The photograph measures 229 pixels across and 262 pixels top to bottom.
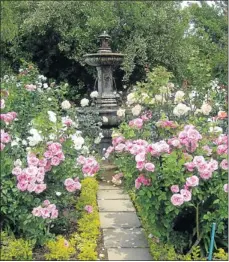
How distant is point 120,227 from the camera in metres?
3.36

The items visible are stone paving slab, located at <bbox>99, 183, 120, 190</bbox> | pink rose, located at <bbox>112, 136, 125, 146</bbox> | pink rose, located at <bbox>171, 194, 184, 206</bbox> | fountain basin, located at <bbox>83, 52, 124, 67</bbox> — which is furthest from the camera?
fountain basin, located at <bbox>83, 52, 124, 67</bbox>

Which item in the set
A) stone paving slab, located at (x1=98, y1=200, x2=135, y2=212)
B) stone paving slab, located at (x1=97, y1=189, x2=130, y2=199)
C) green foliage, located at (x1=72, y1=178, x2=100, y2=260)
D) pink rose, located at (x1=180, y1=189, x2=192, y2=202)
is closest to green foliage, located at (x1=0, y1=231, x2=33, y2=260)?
green foliage, located at (x1=72, y1=178, x2=100, y2=260)

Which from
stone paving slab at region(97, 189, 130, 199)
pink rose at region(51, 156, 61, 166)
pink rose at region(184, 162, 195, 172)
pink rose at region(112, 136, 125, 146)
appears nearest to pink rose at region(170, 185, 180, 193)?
pink rose at region(184, 162, 195, 172)

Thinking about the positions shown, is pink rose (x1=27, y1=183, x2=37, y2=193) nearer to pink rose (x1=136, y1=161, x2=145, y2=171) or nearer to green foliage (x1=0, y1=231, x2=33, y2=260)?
green foliage (x1=0, y1=231, x2=33, y2=260)

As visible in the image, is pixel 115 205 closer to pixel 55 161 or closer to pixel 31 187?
pixel 55 161

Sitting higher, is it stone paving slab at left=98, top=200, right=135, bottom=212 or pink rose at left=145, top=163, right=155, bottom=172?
pink rose at left=145, top=163, right=155, bottom=172

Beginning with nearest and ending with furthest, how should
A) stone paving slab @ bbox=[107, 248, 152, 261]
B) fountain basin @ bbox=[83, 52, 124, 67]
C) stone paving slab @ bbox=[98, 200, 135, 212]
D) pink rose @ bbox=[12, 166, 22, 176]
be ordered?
pink rose @ bbox=[12, 166, 22, 176] < stone paving slab @ bbox=[107, 248, 152, 261] < stone paving slab @ bbox=[98, 200, 135, 212] < fountain basin @ bbox=[83, 52, 124, 67]

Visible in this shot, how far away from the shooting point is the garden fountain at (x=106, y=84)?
6.20 metres

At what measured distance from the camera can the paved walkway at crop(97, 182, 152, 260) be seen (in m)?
2.88

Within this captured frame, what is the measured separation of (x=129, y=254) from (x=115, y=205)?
110cm

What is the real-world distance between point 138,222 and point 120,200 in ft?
2.12

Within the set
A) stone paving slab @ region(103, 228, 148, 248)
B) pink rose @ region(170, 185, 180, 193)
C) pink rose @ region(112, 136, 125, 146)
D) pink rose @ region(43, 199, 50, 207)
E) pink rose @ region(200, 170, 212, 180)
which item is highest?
pink rose @ region(112, 136, 125, 146)

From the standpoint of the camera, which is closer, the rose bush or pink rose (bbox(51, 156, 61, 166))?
the rose bush

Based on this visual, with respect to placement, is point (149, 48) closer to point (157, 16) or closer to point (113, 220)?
point (157, 16)
